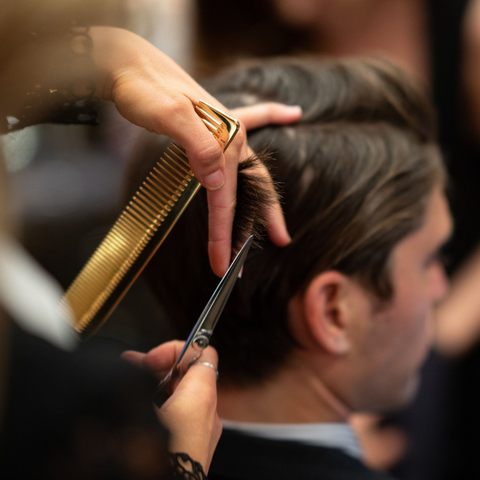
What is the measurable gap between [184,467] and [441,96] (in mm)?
1689

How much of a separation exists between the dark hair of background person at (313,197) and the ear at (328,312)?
1cm

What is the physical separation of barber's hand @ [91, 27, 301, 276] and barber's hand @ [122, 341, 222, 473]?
3.5 inches

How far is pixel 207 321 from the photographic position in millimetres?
451

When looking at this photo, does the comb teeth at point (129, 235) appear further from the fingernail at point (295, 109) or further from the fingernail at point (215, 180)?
the fingernail at point (295, 109)

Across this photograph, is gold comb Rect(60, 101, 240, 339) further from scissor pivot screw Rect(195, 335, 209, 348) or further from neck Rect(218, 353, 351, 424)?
neck Rect(218, 353, 351, 424)

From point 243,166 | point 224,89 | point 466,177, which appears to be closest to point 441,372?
point 466,177

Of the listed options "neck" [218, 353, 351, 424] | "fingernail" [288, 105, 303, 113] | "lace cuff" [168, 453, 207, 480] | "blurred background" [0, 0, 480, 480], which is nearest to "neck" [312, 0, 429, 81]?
"blurred background" [0, 0, 480, 480]

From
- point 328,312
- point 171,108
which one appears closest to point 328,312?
point 328,312

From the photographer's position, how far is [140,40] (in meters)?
0.47

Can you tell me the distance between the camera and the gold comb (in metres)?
0.43

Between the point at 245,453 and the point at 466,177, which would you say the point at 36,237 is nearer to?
the point at 245,453

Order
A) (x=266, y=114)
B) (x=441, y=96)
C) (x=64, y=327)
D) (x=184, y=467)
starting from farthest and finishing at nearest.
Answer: (x=441, y=96) < (x=266, y=114) < (x=64, y=327) < (x=184, y=467)

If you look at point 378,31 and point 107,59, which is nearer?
point 107,59

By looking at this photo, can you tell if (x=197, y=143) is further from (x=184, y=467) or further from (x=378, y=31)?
(x=378, y=31)
